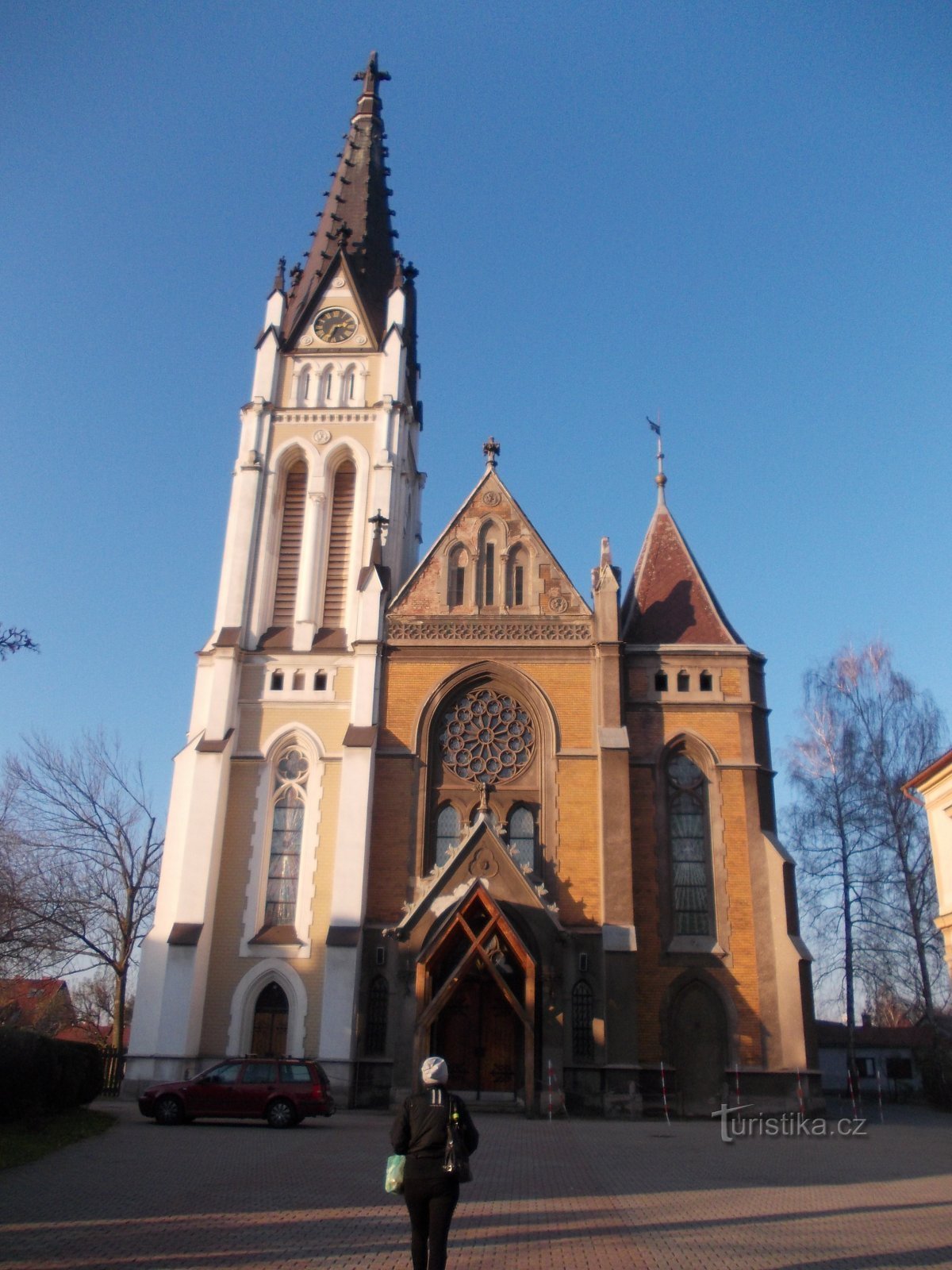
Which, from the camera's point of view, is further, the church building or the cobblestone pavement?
the church building

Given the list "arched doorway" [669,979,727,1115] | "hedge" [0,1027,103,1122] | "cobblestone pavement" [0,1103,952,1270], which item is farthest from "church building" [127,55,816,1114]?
"cobblestone pavement" [0,1103,952,1270]

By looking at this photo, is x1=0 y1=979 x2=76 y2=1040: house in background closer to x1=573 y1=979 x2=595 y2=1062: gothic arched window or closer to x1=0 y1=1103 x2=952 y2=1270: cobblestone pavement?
x1=573 y1=979 x2=595 y2=1062: gothic arched window

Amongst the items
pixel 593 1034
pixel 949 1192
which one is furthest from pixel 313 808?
pixel 949 1192

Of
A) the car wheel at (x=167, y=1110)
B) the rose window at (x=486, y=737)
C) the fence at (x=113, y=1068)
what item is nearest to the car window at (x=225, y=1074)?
the car wheel at (x=167, y=1110)

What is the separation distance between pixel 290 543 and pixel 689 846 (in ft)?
49.3

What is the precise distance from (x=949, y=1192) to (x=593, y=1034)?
1211cm

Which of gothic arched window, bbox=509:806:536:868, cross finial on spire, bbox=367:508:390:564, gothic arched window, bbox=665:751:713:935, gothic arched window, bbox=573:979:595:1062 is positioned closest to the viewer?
gothic arched window, bbox=573:979:595:1062

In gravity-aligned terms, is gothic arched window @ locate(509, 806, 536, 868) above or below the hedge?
above

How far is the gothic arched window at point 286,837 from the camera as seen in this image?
26812 mm

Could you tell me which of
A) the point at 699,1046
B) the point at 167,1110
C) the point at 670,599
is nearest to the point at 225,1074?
the point at 167,1110

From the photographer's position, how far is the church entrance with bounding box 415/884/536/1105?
75.9ft

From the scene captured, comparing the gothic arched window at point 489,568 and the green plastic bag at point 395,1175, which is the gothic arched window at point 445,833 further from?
the green plastic bag at point 395,1175

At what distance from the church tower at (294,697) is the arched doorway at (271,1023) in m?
0.04

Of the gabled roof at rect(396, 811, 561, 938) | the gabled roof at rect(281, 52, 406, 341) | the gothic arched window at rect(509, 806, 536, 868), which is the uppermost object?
the gabled roof at rect(281, 52, 406, 341)
